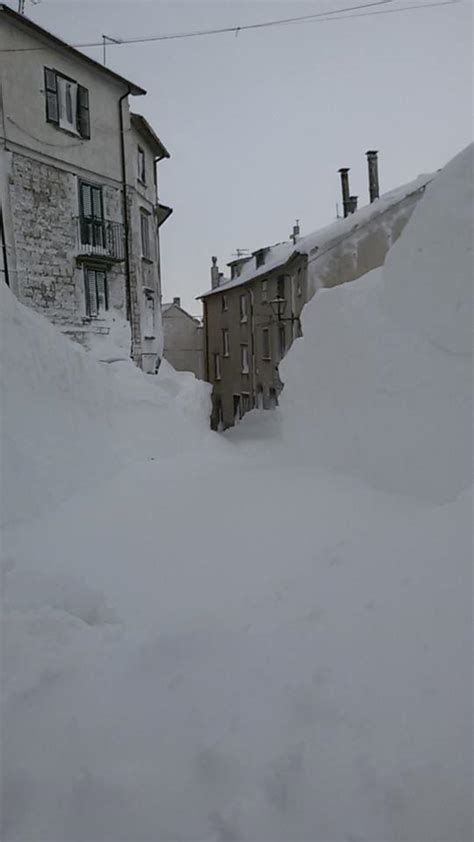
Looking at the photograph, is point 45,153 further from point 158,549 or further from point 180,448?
point 158,549

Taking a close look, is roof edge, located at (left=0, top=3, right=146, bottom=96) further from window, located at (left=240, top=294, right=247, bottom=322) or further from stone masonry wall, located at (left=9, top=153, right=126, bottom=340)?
window, located at (left=240, top=294, right=247, bottom=322)

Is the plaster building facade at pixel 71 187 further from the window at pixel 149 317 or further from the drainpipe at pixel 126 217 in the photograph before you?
the window at pixel 149 317

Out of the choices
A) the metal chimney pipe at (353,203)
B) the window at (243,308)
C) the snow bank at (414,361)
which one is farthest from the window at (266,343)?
the snow bank at (414,361)

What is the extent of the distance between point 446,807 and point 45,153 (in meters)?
16.6

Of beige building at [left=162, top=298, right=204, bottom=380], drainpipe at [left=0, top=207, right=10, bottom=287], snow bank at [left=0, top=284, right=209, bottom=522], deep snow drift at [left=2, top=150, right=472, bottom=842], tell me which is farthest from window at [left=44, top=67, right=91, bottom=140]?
beige building at [left=162, top=298, right=204, bottom=380]

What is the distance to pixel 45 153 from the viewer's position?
1506 centimetres

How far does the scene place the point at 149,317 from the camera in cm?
2002

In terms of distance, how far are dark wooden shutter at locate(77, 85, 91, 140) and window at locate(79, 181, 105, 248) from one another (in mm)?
1445

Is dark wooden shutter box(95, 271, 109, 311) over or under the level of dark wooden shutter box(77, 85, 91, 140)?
under

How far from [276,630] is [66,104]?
54.3 feet

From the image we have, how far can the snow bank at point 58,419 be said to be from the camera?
6855mm

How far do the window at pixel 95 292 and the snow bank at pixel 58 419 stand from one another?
605cm

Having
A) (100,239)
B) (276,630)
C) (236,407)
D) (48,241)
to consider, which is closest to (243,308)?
(236,407)

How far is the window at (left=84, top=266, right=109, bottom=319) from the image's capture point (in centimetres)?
1669
